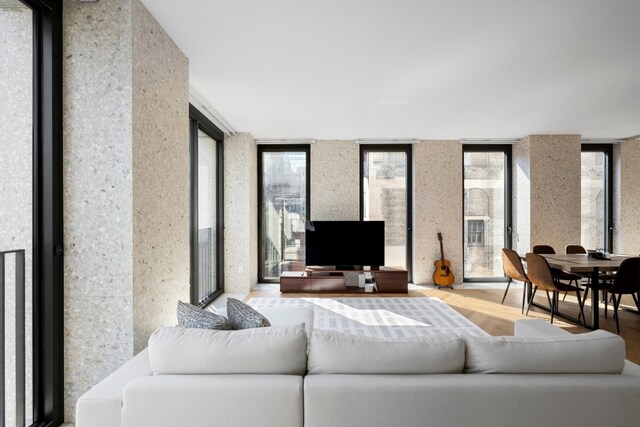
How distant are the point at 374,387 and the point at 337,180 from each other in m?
5.23

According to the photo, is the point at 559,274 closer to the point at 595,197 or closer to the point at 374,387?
the point at 595,197

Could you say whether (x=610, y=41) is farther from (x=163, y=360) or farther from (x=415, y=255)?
(x=415, y=255)

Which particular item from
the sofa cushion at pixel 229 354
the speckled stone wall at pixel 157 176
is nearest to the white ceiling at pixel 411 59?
the speckled stone wall at pixel 157 176

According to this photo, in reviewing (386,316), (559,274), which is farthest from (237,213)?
(559,274)

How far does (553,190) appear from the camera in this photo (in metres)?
6.27

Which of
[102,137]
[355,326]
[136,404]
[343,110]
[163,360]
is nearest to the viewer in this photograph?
[136,404]

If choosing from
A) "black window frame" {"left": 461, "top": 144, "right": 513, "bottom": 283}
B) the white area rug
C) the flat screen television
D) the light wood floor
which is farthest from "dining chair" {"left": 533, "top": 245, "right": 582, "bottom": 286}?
the flat screen television

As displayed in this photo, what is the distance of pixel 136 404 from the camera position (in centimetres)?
142

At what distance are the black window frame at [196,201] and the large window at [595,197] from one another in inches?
252

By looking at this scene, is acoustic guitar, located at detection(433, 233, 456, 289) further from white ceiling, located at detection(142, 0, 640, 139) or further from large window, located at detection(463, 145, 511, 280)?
white ceiling, located at detection(142, 0, 640, 139)

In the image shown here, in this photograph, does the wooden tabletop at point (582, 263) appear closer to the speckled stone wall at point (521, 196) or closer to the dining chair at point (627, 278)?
the dining chair at point (627, 278)

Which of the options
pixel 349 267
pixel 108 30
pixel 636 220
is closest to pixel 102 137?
pixel 108 30

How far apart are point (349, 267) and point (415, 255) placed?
1.29 m

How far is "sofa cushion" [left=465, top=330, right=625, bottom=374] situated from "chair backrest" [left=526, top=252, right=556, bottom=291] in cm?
293
